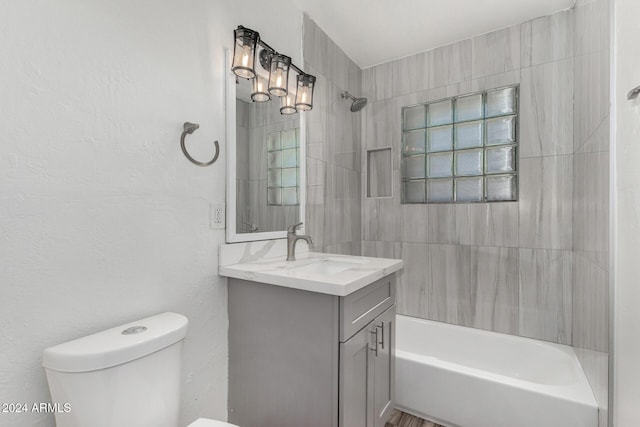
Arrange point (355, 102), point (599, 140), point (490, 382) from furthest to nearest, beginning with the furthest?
point (355, 102) < point (490, 382) < point (599, 140)

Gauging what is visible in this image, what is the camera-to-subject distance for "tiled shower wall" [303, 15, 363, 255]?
2066 millimetres

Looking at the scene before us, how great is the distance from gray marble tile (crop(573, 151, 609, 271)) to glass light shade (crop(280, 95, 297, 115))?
4.89ft

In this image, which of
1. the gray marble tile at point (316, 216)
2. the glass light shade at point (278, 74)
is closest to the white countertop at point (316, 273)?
Answer: the gray marble tile at point (316, 216)

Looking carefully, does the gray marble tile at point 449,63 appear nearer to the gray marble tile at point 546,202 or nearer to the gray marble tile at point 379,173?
the gray marble tile at point 379,173

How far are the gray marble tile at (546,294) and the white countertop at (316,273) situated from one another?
1147 millimetres

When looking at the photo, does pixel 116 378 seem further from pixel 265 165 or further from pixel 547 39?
pixel 547 39

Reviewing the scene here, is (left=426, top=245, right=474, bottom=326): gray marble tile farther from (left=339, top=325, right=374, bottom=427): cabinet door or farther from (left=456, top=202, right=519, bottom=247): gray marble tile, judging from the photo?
(left=339, top=325, right=374, bottom=427): cabinet door

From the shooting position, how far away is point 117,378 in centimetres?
83

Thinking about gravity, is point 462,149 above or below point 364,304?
above

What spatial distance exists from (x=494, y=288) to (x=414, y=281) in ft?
1.89

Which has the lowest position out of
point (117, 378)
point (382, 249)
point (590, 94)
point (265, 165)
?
point (117, 378)

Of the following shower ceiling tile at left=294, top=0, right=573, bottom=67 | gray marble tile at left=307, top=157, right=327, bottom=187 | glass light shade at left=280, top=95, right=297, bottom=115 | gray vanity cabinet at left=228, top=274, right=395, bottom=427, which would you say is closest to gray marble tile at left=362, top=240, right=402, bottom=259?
gray marble tile at left=307, top=157, right=327, bottom=187

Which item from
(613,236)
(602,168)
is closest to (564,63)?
(602,168)

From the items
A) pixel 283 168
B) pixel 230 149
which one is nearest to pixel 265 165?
→ pixel 283 168
